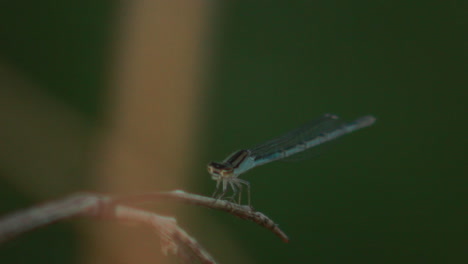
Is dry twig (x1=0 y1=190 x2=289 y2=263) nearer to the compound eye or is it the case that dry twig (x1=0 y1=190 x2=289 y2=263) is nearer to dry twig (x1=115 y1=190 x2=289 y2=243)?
dry twig (x1=115 y1=190 x2=289 y2=243)

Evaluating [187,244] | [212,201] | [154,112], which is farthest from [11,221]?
[154,112]

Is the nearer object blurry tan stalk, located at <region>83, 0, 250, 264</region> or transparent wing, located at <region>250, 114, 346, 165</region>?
transparent wing, located at <region>250, 114, 346, 165</region>

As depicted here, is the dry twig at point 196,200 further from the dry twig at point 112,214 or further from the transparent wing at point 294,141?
the transparent wing at point 294,141

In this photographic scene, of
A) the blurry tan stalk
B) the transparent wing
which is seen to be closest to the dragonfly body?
the transparent wing

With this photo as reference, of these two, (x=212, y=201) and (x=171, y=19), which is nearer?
(x=212, y=201)

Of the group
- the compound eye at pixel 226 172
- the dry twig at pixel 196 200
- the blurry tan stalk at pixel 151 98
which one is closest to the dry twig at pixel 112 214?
the dry twig at pixel 196 200

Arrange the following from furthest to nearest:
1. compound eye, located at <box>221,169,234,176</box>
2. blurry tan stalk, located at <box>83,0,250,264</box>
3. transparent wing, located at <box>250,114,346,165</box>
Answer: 1. blurry tan stalk, located at <box>83,0,250,264</box>
2. transparent wing, located at <box>250,114,346,165</box>
3. compound eye, located at <box>221,169,234,176</box>

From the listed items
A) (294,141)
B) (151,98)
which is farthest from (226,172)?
(151,98)

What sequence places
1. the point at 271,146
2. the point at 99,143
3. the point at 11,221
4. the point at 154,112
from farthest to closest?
the point at 154,112, the point at 99,143, the point at 271,146, the point at 11,221

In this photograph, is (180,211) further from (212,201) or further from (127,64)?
(212,201)
